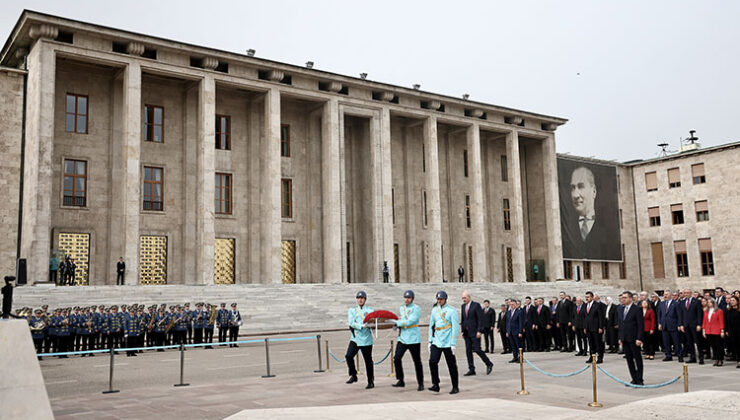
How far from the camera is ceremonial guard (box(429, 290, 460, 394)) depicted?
35.4ft

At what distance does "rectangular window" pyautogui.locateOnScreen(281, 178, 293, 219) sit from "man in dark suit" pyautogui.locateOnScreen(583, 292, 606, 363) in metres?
24.4

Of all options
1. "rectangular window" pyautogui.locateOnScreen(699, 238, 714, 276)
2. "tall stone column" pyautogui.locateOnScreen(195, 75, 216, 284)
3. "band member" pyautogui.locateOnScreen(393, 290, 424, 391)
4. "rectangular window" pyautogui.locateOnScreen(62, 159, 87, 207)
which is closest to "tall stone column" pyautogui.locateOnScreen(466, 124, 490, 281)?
"rectangular window" pyautogui.locateOnScreen(699, 238, 714, 276)

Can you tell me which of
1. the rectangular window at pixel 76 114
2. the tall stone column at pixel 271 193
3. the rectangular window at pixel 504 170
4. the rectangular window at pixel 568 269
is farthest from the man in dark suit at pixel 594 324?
the rectangular window at pixel 568 269

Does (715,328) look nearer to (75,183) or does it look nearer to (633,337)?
(633,337)

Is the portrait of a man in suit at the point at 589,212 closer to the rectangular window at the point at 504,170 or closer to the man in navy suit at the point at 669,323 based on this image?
the rectangular window at the point at 504,170

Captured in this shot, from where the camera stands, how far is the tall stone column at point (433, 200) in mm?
39938

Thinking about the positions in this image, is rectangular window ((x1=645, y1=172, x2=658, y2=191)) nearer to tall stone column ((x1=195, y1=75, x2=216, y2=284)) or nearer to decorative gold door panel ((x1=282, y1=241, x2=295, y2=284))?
decorative gold door panel ((x1=282, y1=241, x2=295, y2=284))

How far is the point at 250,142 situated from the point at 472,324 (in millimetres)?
25932

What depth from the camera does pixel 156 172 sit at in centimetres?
3416

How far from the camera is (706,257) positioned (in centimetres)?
4666

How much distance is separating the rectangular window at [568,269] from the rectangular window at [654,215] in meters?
8.14

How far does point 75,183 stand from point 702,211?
41.7 meters

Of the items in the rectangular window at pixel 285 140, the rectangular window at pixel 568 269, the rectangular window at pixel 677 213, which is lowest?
the rectangular window at pixel 568 269

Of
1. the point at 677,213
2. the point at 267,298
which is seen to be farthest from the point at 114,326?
the point at 677,213
